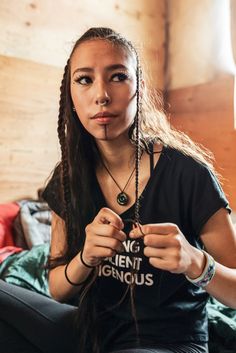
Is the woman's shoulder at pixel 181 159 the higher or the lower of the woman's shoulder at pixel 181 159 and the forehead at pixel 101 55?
the lower

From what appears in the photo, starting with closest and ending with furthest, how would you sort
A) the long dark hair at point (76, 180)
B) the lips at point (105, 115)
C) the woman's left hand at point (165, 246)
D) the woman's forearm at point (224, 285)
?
the woman's left hand at point (165, 246) < the woman's forearm at point (224, 285) < the lips at point (105, 115) < the long dark hair at point (76, 180)

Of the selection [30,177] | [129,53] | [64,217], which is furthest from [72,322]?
[30,177]

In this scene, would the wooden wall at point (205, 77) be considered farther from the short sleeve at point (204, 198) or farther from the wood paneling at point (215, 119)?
the short sleeve at point (204, 198)

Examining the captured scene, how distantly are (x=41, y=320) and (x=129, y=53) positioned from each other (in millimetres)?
663

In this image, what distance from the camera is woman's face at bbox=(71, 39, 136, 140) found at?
0.92 metres

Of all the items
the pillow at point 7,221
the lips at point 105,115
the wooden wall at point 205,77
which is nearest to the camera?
the lips at point 105,115

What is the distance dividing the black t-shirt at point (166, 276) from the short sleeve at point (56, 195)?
203 millimetres

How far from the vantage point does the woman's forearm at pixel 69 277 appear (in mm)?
945

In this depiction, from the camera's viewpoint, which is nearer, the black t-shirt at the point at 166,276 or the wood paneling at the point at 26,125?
the black t-shirt at the point at 166,276

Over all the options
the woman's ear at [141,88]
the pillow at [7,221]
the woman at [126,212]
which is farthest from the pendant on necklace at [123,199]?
the pillow at [7,221]

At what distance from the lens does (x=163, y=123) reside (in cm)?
113

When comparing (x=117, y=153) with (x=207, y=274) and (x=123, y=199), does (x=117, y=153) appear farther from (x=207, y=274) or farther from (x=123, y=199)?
(x=207, y=274)

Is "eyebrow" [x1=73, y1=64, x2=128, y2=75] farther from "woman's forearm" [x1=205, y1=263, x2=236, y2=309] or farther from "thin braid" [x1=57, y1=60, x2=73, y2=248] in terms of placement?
"woman's forearm" [x1=205, y1=263, x2=236, y2=309]

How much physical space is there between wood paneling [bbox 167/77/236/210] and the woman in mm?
1260
